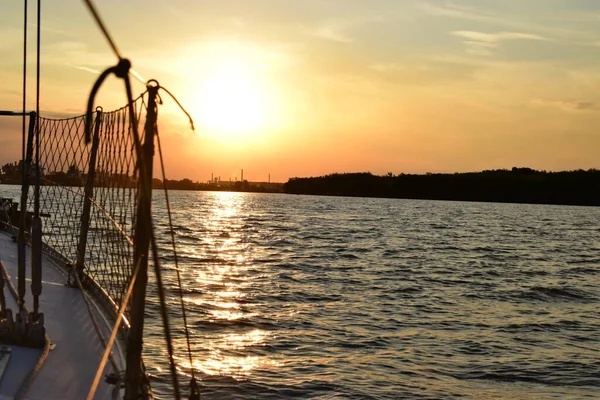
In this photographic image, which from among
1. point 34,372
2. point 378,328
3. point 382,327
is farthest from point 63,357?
point 382,327

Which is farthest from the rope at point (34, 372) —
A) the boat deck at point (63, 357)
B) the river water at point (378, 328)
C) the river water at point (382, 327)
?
the river water at point (382, 327)

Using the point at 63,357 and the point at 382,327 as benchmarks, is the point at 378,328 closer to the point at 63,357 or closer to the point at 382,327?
the point at 382,327

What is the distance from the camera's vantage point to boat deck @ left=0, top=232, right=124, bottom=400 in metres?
6.70

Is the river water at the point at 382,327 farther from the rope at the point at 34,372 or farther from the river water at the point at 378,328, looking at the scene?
the rope at the point at 34,372

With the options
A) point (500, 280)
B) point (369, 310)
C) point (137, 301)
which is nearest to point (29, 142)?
point (137, 301)

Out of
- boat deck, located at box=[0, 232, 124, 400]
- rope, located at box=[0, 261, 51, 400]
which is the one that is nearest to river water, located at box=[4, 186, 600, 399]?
boat deck, located at box=[0, 232, 124, 400]

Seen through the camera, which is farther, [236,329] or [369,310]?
[369,310]

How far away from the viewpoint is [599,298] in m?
29.4

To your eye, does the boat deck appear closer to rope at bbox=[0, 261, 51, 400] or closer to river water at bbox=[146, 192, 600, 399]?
rope at bbox=[0, 261, 51, 400]

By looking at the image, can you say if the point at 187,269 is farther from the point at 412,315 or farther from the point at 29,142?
the point at 29,142

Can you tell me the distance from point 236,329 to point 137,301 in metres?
14.2

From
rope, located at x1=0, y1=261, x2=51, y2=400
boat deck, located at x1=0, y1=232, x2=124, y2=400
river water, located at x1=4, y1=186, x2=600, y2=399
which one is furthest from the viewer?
river water, located at x1=4, y1=186, x2=600, y2=399

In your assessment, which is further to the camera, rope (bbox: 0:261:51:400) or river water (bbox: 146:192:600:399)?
river water (bbox: 146:192:600:399)

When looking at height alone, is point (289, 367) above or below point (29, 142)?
below
